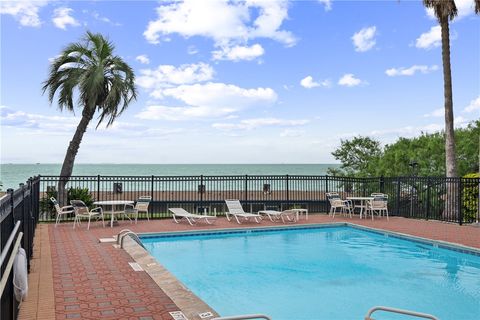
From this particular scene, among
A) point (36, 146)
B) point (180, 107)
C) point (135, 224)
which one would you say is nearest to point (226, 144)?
point (180, 107)

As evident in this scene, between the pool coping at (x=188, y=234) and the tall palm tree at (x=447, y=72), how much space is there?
490cm

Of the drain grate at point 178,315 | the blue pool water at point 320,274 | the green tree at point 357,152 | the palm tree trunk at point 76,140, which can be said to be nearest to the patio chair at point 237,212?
the blue pool water at point 320,274

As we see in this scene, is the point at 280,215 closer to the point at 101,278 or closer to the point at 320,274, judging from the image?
the point at 320,274

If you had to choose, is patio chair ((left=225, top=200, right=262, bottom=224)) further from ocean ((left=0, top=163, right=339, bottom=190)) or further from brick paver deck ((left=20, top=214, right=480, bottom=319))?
ocean ((left=0, top=163, right=339, bottom=190))

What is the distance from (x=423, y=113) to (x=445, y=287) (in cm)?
1832

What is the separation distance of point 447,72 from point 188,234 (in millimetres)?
11116

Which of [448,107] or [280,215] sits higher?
[448,107]

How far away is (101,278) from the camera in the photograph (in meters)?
5.95

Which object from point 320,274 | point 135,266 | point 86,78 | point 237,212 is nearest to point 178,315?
point 135,266

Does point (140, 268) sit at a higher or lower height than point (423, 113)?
lower

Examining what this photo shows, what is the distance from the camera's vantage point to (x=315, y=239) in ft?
36.9

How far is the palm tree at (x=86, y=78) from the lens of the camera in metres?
14.3

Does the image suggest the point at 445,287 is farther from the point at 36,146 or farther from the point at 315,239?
the point at 36,146

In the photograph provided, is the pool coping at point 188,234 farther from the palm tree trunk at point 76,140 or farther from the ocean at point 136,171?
the ocean at point 136,171
